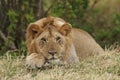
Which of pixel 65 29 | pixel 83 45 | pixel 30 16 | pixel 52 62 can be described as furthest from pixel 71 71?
pixel 30 16

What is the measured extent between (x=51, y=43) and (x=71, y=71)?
45 cm

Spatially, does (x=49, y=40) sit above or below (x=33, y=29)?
below

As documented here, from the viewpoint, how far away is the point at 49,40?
24.0ft

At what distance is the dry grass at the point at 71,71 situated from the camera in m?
6.98

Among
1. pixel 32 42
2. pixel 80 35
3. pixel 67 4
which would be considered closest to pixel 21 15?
pixel 67 4

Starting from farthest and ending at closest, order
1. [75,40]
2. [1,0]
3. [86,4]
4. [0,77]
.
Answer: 1. [86,4]
2. [1,0]
3. [75,40]
4. [0,77]

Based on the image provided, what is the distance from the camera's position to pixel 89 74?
7.14 m

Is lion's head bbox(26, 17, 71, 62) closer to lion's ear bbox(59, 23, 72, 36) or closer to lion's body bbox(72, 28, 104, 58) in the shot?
lion's ear bbox(59, 23, 72, 36)

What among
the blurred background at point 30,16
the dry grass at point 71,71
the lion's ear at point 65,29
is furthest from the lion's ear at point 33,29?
A: the blurred background at point 30,16

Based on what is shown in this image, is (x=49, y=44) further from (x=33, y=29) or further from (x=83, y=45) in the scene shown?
(x=83, y=45)

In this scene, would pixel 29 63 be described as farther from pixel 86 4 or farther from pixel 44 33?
pixel 86 4

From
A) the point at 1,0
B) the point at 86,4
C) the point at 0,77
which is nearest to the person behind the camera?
the point at 0,77

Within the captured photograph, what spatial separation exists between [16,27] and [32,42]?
299 cm

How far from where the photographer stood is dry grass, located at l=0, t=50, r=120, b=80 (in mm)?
6984
